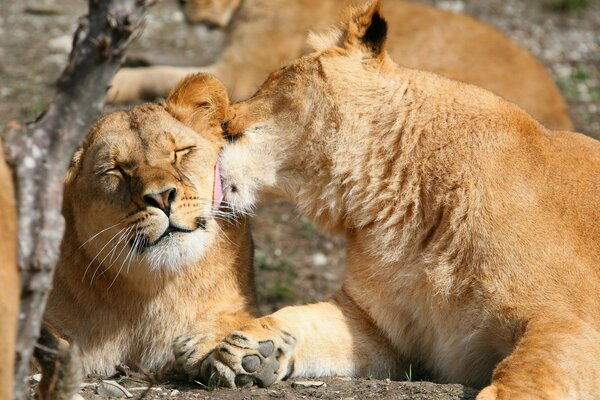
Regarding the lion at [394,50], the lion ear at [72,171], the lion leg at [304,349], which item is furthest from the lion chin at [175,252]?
the lion at [394,50]

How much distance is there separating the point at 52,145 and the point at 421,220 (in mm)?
1789

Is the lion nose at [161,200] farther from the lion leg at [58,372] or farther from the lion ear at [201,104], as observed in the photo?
the lion leg at [58,372]

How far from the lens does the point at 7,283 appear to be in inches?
94.3

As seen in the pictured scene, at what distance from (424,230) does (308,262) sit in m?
2.96

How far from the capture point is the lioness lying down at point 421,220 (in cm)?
355

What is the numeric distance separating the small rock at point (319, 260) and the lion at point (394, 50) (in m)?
1.46

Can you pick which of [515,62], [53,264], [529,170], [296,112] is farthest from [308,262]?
[53,264]

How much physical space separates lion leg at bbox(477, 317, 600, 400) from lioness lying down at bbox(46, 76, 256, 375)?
3.85ft

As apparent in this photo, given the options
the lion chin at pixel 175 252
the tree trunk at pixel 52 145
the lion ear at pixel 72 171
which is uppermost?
the tree trunk at pixel 52 145

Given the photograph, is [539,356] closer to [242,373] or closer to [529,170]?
[529,170]

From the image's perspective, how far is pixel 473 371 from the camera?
12.6ft

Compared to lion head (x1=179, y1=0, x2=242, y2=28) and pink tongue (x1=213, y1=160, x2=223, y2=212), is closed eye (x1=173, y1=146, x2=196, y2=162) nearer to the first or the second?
pink tongue (x1=213, y1=160, x2=223, y2=212)

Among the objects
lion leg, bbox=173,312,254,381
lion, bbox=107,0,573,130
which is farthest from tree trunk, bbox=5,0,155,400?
lion, bbox=107,0,573,130

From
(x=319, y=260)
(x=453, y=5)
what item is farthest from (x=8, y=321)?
(x=453, y=5)
